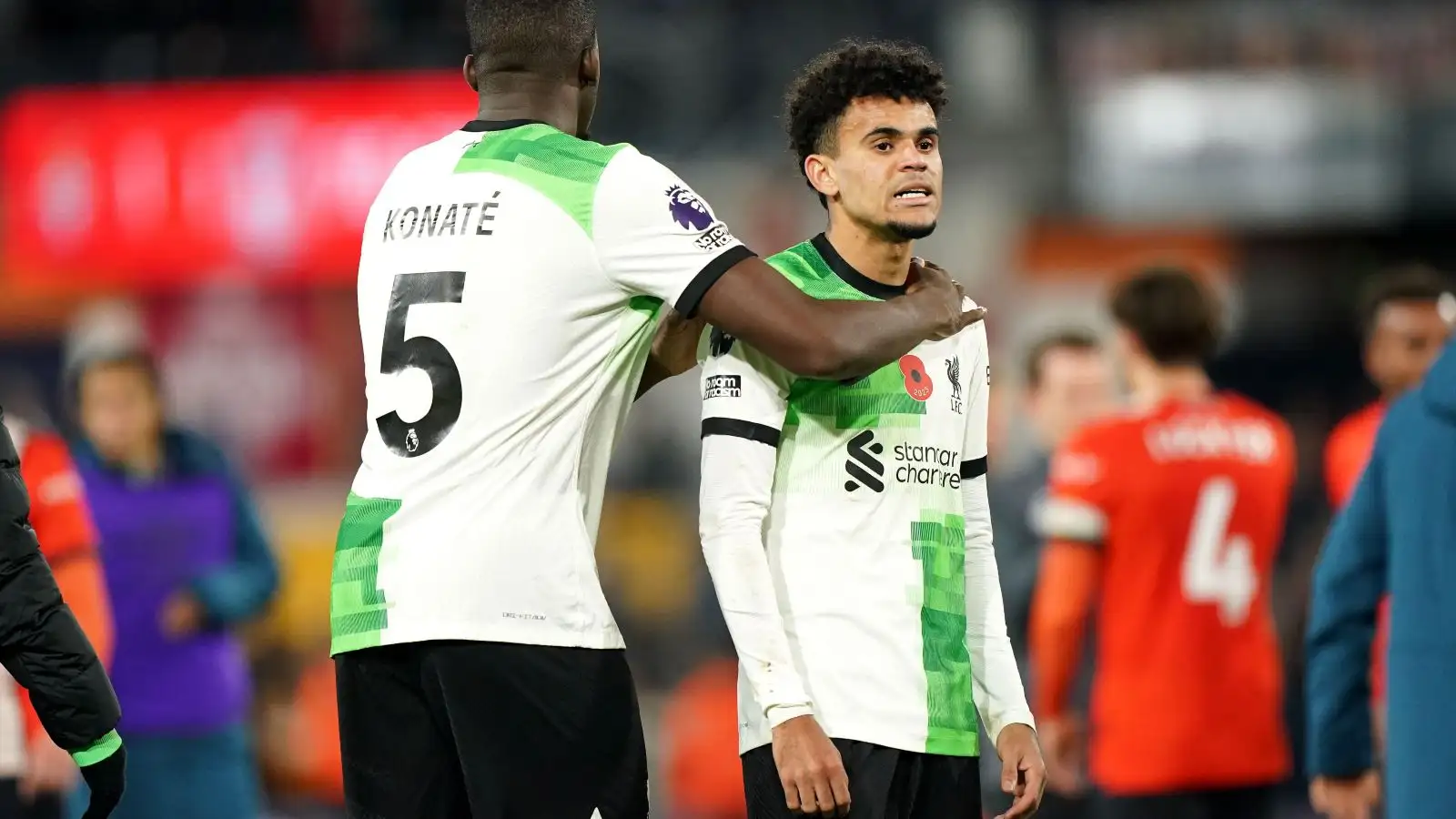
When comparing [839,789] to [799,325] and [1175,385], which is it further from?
[1175,385]

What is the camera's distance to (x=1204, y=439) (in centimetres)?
612

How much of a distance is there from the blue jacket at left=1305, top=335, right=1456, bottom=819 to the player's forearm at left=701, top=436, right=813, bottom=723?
1.33 metres

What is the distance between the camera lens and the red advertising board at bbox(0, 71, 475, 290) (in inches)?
647

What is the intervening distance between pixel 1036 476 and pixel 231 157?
10963mm

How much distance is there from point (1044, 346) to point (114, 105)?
37.1ft

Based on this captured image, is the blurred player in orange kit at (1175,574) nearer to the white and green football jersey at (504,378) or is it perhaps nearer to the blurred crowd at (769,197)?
the white and green football jersey at (504,378)

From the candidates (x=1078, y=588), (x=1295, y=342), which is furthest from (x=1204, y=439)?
(x=1295, y=342)

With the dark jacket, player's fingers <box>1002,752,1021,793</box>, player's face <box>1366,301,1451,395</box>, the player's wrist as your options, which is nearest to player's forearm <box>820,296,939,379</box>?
the player's wrist

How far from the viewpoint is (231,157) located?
1653 cm

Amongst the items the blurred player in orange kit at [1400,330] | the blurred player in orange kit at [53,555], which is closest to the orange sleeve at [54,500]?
the blurred player in orange kit at [53,555]

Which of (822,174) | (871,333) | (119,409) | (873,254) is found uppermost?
(822,174)

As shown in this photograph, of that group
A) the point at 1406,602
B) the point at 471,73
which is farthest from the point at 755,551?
the point at 1406,602

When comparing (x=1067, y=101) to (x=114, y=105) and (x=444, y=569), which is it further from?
(x=444, y=569)

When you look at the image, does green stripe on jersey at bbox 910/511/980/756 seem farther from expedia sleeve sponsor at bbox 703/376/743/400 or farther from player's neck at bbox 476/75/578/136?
player's neck at bbox 476/75/578/136
